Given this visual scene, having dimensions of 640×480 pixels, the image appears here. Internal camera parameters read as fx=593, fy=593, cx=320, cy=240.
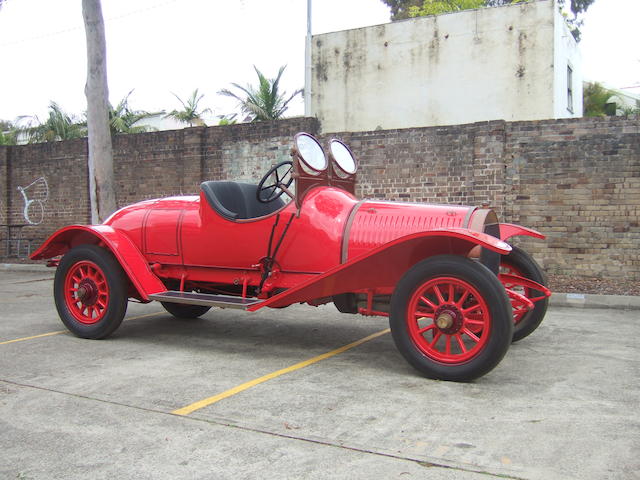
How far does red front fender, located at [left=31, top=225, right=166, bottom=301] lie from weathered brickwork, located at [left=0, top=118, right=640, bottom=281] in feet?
19.1

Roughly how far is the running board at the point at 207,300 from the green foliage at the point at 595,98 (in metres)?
24.6

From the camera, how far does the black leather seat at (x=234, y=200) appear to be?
5156mm

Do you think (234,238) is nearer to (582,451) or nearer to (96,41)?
(582,451)

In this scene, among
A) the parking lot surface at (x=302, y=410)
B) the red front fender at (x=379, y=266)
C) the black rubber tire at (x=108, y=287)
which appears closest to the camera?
the parking lot surface at (x=302, y=410)

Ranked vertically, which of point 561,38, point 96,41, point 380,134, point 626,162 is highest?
point 561,38

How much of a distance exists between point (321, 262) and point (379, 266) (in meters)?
0.59

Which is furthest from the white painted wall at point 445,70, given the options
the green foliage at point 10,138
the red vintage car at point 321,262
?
the green foliage at point 10,138

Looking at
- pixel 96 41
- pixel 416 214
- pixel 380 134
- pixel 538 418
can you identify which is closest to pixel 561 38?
pixel 380 134

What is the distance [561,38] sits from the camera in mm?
17594

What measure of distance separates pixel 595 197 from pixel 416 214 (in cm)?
557

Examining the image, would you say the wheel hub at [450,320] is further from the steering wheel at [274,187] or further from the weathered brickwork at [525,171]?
the weathered brickwork at [525,171]

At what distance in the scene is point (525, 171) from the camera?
9.38 m

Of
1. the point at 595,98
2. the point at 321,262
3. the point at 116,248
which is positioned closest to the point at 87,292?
the point at 116,248

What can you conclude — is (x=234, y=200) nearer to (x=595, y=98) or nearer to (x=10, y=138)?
(x=595, y=98)
